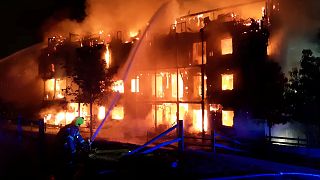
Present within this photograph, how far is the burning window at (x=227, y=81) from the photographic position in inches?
875

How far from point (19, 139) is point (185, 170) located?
11.0 m

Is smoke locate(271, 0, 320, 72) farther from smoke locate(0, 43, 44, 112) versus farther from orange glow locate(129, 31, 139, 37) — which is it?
smoke locate(0, 43, 44, 112)

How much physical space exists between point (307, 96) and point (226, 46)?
657cm

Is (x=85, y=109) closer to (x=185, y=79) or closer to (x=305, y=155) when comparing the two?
(x=185, y=79)

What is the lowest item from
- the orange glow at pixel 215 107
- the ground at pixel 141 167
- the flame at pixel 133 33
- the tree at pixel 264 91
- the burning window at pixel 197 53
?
the ground at pixel 141 167

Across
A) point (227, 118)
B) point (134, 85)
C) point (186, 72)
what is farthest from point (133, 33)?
point (227, 118)

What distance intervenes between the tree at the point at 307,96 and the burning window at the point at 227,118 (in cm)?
428

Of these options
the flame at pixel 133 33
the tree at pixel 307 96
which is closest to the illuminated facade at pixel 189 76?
the flame at pixel 133 33

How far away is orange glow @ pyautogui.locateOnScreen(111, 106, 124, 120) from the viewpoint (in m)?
28.4

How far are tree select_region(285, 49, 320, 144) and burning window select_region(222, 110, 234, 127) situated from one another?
4280mm

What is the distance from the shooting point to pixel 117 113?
28641 mm

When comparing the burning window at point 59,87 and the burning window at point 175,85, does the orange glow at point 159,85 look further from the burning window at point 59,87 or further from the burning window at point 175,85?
the burning window at point 59,87

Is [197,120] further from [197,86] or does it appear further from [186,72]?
[186,72]

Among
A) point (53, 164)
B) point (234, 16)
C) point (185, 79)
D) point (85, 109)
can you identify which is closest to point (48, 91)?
point (85, 109)
